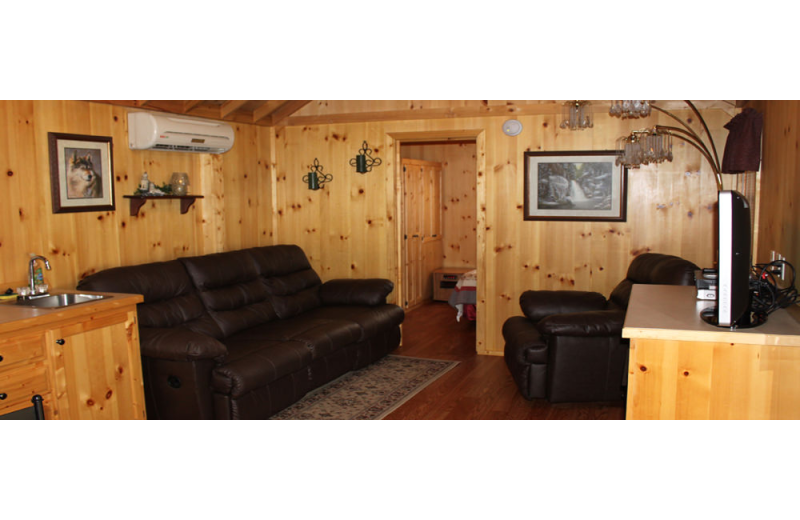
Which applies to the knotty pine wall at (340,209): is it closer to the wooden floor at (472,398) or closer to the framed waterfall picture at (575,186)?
the framed waterfall picture at (575,186)

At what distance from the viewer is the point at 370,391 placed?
→ 4.41 m

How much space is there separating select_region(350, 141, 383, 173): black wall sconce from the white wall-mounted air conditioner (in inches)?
50.6

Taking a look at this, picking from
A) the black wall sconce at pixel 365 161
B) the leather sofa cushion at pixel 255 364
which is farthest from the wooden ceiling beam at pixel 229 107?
the leather sofa cushion at pixel 255 364

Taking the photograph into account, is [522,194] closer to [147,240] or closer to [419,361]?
[419,361]

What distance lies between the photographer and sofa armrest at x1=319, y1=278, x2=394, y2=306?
524cm

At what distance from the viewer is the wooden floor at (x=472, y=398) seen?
3877 mm

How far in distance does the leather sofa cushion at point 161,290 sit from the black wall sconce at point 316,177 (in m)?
1.80

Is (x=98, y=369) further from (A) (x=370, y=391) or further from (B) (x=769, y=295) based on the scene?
(B) (x=769, y=295)

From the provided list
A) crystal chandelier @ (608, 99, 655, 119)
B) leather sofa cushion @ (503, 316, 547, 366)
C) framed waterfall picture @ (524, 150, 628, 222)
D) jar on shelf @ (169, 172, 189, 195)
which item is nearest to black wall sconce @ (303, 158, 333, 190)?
jar on shelf @ (169, 172, 189, 195)

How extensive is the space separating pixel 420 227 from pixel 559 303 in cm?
331

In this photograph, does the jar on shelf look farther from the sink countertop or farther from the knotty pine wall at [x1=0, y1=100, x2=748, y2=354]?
the sink countertop

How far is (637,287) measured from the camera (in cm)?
329
